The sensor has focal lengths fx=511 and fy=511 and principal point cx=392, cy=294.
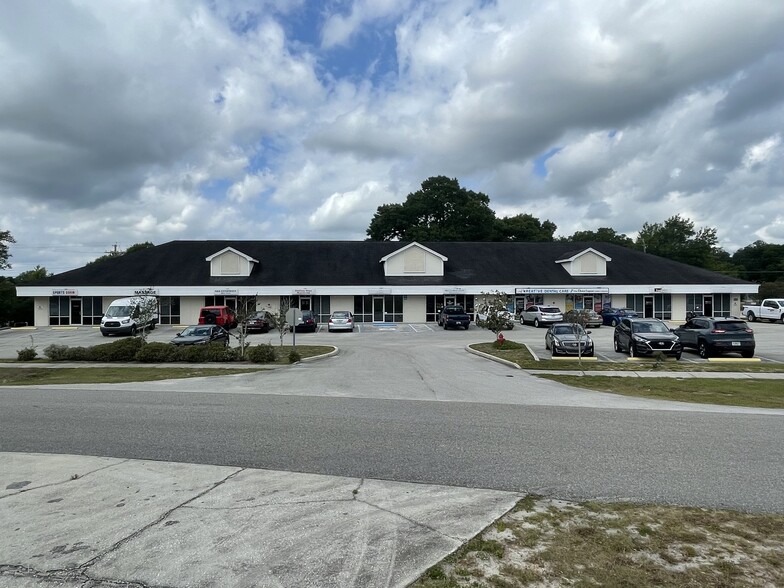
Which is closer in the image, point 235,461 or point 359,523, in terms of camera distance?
point 359,523

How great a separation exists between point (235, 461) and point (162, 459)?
105cm

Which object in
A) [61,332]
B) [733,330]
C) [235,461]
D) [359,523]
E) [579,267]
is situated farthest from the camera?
[579,267]

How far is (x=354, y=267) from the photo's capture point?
45.5 m

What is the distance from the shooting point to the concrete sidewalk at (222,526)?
12.9ft

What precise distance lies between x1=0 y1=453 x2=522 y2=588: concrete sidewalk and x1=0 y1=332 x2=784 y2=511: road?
0.62 metres

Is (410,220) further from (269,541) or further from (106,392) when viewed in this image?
(269,541)

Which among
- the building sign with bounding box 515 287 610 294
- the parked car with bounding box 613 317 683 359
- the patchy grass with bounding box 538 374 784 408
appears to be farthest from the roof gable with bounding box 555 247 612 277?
the patchy grass with bounding box 538 374 784 408

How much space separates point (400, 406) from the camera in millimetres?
10820

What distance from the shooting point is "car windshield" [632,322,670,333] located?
21547 millimetres

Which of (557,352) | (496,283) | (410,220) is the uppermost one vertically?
(410,220)

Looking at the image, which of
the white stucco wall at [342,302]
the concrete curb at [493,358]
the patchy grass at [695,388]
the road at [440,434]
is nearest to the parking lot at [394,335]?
the concrete curb at [493,358]

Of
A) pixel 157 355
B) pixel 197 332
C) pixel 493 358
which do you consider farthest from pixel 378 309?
pixel 157 355

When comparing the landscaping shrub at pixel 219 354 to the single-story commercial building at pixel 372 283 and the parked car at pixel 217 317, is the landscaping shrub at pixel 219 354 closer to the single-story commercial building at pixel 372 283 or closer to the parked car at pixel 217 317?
the parked car at pixel 217 317

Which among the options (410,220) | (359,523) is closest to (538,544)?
(359,523)
